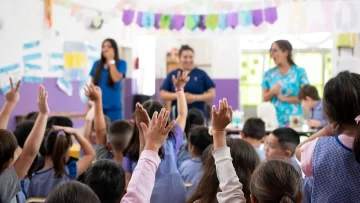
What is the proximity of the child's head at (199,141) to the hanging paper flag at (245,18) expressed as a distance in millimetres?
2442

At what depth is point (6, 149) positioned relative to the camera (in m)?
2.09

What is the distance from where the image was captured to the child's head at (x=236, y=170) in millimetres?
1902

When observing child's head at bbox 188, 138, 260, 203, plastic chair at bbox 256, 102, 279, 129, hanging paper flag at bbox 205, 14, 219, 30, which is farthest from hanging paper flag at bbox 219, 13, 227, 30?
child's head at bbox 188, 138, 260, 203

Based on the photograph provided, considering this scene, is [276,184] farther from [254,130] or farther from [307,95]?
[307,95]

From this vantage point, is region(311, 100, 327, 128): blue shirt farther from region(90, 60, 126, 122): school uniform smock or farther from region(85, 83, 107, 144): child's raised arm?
region(85, 83, 107, 144): child's raised arm

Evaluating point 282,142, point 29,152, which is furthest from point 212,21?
point 29,152

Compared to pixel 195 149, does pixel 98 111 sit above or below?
above

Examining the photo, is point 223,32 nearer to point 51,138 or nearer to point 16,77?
point 16,77

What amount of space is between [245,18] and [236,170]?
3578 mm

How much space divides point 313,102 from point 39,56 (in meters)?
3.39

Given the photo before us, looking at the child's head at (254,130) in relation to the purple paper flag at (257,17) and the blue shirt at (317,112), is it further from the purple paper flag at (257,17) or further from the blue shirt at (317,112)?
the purple paper flag at (257,17)

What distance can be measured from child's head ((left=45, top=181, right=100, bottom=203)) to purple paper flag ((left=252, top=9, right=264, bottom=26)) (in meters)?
4.00

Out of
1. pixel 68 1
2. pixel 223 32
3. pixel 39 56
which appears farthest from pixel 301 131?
pixel 39 56

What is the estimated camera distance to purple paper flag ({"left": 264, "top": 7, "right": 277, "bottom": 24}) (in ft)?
16.6
